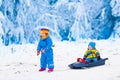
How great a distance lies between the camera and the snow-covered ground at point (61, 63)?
30.3 ft

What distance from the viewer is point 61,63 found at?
12812mm

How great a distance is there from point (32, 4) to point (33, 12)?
1.47ft

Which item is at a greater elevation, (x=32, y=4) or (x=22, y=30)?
(x=32, y=4)

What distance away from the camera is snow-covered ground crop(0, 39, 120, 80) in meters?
9.23

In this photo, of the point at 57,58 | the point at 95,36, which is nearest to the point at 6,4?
the point at 95,36

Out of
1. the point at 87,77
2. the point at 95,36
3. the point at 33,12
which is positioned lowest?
the point at 87,77

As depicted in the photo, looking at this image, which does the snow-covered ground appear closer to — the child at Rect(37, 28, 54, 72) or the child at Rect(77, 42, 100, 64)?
the child at Rect(37, 28, 54, 72)

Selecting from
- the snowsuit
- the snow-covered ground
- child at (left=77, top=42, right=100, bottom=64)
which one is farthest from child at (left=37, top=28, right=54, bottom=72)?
child at (left=77, top=42, right=100, bottom=64)

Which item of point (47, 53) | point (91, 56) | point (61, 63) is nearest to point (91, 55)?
point (91, 56)

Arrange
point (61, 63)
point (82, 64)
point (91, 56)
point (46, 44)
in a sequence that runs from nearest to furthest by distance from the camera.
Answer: point (46, 44)
point (82, 64)
point (91, 56)
point (61, 63)

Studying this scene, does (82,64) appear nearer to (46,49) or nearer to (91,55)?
(91,55)

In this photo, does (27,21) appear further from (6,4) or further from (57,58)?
(57,58)

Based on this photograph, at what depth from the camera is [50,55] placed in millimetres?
10508

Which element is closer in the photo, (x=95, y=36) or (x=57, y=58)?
(x=57, y=58)
